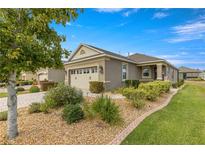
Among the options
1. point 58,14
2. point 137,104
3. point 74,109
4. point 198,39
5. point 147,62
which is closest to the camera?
point 58,14

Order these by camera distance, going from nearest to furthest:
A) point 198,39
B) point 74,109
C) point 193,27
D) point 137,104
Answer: point 74,109
point 137,104
point 193,27
point 198,39

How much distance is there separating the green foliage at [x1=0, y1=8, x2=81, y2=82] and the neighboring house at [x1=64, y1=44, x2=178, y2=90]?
9.49 metres

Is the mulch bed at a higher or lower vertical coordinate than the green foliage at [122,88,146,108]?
lower

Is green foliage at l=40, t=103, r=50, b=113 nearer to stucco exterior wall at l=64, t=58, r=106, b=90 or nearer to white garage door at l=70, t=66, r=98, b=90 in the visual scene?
stucco exterior wall at l=64, t=58, r=106, b=90

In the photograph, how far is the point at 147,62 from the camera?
18859mm

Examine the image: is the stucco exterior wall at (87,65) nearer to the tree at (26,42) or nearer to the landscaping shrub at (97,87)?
the landscaping shrub at (97,87)

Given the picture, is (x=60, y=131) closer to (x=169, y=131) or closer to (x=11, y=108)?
(x=11, y=108)

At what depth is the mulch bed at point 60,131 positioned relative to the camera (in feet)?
14.3

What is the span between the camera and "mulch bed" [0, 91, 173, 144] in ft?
14.3

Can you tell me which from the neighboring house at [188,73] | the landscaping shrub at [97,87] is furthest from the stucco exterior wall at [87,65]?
the neighboring house at [188,73]

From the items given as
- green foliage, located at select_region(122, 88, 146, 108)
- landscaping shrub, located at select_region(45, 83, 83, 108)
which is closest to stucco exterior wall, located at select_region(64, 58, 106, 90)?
green foliage, located at select_region(122, 88, 146, 108)
